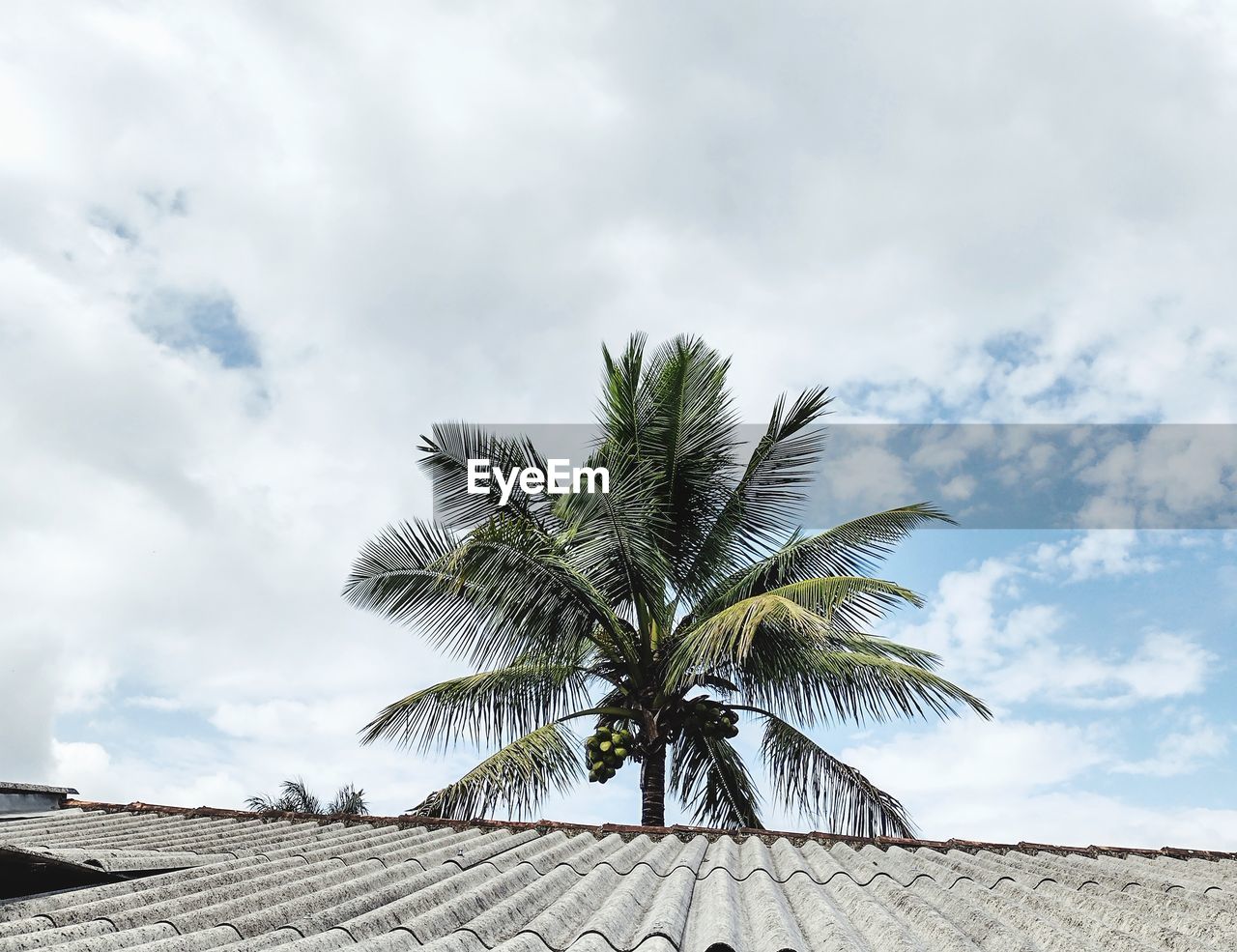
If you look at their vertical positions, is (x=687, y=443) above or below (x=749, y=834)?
above

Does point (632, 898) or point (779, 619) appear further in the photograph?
point (779, 619)

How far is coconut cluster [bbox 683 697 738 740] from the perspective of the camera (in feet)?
36.5

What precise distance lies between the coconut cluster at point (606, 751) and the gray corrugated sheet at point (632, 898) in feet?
15.2

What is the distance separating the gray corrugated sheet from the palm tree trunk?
168 inches

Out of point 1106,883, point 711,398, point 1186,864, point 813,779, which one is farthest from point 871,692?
point 1106,883

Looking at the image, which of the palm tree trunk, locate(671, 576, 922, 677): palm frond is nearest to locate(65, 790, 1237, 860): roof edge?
locate(671, 576, 922, 677): palm frond

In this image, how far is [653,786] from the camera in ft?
34.2

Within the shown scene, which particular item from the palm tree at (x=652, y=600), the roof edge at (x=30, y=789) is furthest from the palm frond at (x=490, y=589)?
the roof edge at (x=30, y=789)

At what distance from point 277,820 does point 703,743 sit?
593 cm

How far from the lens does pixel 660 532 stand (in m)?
12.0

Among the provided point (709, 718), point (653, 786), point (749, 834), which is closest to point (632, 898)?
point (749, 834)

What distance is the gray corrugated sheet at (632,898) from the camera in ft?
10.2

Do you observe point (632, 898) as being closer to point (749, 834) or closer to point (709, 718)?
point (749, 834)

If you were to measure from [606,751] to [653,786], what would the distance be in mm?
704
